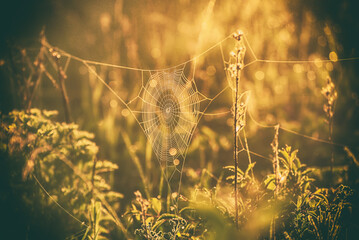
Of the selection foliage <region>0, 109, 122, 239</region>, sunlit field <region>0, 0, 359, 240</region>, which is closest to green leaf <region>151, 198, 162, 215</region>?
sunlit field <region>0, 0, 359, 240</region>

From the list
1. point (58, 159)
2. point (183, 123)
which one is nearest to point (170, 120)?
point (183, 123)

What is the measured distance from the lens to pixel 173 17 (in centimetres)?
306

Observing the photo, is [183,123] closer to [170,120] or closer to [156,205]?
[170,120]

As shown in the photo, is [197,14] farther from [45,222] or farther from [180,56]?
[45,222]

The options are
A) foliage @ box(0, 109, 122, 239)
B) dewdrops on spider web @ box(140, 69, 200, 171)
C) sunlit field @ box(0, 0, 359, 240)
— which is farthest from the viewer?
dewdrops on spider web @ box(140, 69, 200, 171)

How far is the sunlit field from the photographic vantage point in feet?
3.81

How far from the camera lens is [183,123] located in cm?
222

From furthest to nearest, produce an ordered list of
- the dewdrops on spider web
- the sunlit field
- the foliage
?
the dewdrops on spider web, the foliage, the sunlit field

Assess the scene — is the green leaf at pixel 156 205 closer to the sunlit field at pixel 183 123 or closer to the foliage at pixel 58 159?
the sunlit field at pixel 183 123

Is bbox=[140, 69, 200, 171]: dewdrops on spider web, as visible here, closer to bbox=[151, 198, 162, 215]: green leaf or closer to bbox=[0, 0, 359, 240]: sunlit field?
bbox=[0, 0, 359, 240]: sunlit field

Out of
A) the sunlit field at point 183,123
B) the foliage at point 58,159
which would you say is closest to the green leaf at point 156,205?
the sunlit field at point 183,123

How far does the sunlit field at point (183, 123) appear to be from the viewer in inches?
45.7

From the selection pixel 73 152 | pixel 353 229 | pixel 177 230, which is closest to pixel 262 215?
pixel 177 230

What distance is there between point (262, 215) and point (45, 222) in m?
0.90
